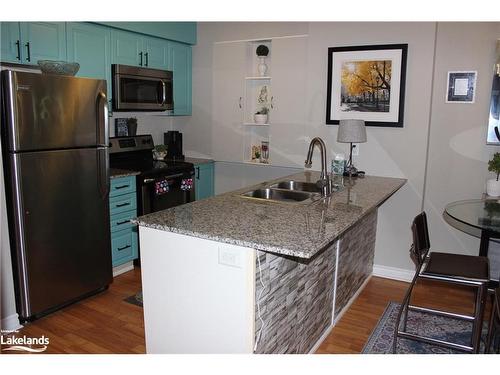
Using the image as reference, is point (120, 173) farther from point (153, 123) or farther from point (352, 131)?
point (352, 131)

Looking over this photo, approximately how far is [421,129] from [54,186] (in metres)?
2.83

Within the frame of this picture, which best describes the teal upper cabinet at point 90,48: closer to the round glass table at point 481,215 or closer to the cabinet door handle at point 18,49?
the cabinet door handle at point 18,49

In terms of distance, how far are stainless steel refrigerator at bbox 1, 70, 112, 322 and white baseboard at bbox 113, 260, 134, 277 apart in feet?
1.35

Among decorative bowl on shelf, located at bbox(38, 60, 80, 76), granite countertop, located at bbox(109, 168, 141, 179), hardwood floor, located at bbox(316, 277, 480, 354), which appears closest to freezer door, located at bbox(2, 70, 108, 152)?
decorative bowl on shelf, located at bbox(38, 60, 80, 76)

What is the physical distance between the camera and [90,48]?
362 cm

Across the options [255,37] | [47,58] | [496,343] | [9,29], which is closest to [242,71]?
[255,37]

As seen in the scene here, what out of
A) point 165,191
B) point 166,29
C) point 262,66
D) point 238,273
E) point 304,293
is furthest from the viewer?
point 262,66

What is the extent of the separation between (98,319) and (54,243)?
60 centimetres

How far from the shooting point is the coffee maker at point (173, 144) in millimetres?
4871

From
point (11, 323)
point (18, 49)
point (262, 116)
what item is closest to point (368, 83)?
Result: point (262, 116)

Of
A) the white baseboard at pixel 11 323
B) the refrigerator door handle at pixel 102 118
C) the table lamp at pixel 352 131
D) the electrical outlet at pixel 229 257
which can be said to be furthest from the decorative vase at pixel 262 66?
the white baseboard at pixel 11 323

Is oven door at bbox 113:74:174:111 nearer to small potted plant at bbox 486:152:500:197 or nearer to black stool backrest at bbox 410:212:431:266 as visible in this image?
black stool backrest at bbox 410:212:431:266

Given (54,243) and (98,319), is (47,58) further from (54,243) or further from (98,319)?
(98,319)

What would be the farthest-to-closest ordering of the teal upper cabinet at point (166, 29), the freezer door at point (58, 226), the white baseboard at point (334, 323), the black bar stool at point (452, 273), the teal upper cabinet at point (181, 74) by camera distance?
1. the teal upper cabinet at point (181, 74)
2. the teal upper cabinet at point (166, 29)
3. the freezer door at point (58, 226)
4. the white baseboard at point (334, 323)
5. the black bar stool at point (452, 273)
